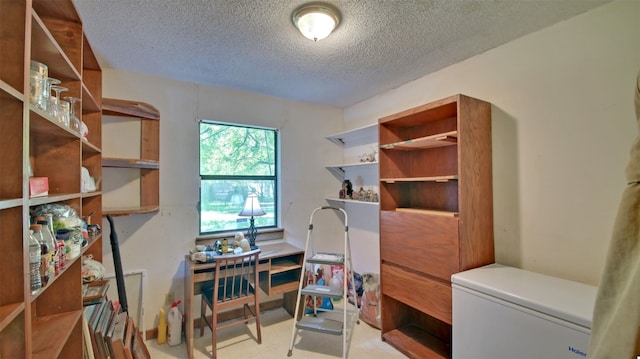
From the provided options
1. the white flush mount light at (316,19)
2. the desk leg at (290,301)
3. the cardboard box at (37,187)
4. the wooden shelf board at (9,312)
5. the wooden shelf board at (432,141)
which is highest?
the white flush mount light at (316,19)

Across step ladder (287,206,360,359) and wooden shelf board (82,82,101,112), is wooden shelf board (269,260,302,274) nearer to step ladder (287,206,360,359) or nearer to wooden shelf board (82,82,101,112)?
step ladder (287,206,360,359)

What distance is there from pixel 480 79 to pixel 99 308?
3.13 m

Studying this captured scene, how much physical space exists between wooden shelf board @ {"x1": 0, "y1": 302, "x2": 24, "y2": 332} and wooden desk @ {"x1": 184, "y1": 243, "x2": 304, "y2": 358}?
63.0 inches

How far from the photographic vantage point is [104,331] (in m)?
1.50

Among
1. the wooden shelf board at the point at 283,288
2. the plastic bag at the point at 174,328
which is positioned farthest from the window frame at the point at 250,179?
the plastic bag at the point at 174,328

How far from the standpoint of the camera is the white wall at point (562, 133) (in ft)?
5.12

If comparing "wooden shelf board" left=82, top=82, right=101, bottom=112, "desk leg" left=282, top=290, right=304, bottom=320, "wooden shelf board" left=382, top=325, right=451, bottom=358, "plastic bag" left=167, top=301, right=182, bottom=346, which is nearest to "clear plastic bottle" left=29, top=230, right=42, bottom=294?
"wooden shelf board" left=82, top=82, right=101, bottom=112

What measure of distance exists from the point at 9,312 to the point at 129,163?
6.05 feet

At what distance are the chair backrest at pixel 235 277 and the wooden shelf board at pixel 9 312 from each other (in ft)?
5.06

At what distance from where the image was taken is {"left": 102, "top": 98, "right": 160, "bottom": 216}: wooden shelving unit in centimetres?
234

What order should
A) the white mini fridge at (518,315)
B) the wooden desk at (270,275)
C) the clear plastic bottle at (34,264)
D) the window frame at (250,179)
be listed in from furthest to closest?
the window frame at (250,179), the wooden desk at (270,275), the white mini fridge at (518,315), the clear plastic bottle at (34,264)

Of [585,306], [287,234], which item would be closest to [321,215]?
[287,234]

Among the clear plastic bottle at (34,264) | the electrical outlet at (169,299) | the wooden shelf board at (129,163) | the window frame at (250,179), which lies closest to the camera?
Result: the clear plastic bottle at (34,264)

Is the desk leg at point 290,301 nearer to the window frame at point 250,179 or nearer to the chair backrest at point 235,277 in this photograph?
the chair backrest at point 235,277
